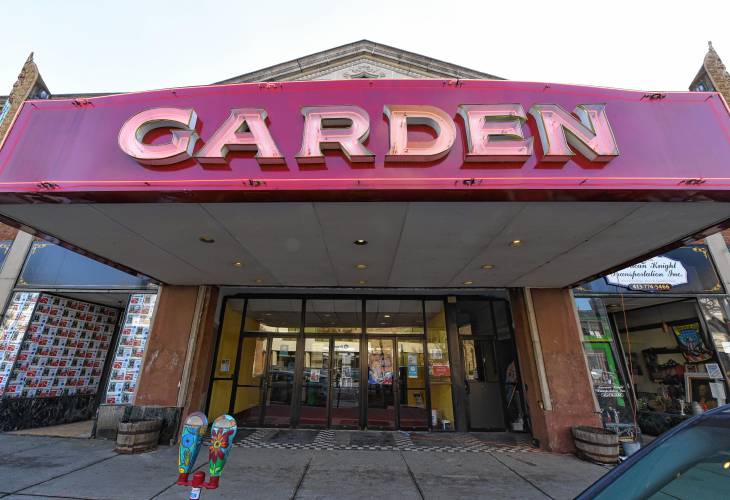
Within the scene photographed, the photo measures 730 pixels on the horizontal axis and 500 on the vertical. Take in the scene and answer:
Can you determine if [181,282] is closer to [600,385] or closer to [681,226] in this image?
[681,226]

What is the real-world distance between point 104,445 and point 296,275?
521cm

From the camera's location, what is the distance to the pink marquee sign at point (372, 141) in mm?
4004

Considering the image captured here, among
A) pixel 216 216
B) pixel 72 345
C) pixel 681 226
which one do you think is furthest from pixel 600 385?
A: pixel 72 345

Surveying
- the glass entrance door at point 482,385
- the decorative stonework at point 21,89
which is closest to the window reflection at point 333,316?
the glass entrance door at point 482,385

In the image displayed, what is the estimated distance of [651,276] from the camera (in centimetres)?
879

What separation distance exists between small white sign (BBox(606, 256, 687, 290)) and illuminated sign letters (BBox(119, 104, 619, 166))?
20.4 feet

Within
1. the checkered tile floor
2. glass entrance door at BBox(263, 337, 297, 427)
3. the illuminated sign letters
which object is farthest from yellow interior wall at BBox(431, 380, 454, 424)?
the illuminated sign letters

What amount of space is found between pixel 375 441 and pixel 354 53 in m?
10.9

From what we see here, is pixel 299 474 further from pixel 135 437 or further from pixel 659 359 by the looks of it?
pixel 659 359

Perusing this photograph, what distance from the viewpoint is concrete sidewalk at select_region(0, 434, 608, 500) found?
4586 mm

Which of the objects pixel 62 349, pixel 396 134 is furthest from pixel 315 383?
pixel 396 134

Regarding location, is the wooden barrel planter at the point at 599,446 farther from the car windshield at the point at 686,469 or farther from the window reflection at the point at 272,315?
the window reflection at the point at 272,315

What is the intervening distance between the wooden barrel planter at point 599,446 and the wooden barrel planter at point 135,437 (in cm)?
853

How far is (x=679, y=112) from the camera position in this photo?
174 inches
